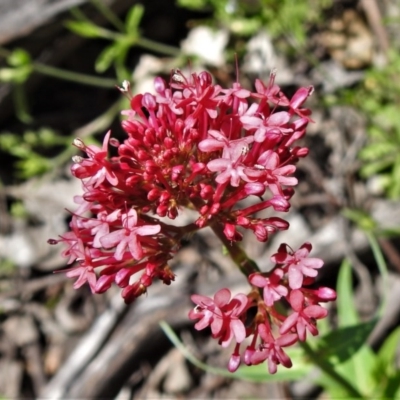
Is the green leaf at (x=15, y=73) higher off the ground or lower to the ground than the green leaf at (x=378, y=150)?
higher

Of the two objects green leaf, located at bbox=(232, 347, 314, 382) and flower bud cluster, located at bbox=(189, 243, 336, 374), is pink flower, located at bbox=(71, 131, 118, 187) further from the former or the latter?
green leaf, located at bbox=(232, 347, 314, 382)

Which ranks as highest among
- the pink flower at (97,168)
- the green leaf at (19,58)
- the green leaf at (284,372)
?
the pink flower at (97,168)

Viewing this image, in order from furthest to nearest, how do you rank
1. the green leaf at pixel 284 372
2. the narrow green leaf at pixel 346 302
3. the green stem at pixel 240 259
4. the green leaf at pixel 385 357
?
the green leaf at pixel 385 357
the narrow green leaf at pixel 346 302
the green leaf at pixel 284 372
the green stem at pixel 240 259

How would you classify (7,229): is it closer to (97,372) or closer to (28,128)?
(28,128)

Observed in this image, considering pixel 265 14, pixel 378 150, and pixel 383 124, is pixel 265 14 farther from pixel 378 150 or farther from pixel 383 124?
pixel 378 150

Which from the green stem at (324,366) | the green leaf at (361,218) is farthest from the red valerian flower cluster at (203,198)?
the green leaf at (361,218)

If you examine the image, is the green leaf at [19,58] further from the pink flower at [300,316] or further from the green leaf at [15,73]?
the pink flower at [300,316]

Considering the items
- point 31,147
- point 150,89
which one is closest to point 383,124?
point 150,89

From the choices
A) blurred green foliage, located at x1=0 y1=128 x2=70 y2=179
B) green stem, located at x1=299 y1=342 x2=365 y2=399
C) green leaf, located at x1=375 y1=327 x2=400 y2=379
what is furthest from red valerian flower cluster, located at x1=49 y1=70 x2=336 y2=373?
blurred green foliage, located at x1=0 y1=128 x2=70 y2=179
